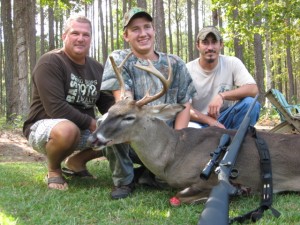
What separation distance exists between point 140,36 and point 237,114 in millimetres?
1923

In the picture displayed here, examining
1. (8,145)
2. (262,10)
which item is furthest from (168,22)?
(8,145)

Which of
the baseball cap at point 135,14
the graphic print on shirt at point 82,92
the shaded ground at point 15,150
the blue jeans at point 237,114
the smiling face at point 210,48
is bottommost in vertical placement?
the shaded ground at point 15,150

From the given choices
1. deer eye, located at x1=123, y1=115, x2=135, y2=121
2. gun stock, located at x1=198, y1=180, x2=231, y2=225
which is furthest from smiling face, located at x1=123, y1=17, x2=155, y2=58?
gun stock, located at x1=198, y1=180, x2=231, y2=225

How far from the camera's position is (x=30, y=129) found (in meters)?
5.50

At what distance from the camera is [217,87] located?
6.57 m

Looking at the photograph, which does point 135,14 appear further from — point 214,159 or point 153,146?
point 214,159

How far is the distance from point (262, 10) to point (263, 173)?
28.9ft

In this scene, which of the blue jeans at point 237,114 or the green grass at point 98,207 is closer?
the green grass at point 98,207

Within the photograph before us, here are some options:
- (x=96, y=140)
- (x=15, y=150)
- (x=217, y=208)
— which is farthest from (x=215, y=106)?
(x=15, y=150)

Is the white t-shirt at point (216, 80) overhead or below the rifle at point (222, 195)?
overhead

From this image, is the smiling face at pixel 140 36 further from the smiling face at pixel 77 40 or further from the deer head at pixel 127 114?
the smiling face at pixel 77 40

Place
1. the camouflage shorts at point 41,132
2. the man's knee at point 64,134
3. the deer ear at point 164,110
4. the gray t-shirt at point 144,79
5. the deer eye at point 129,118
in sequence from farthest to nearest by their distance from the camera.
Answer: the gray t-shirt at point 144,79
the camouflage shorts at point 41,132
the man's knee at point 64,134
the deer ear at point 164,110
the deer eye at point 129,118

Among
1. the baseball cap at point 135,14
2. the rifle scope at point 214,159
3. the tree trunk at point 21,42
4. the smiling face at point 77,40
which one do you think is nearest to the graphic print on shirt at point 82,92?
the smiling face at point 77,40

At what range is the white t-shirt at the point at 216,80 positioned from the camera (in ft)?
21.6
